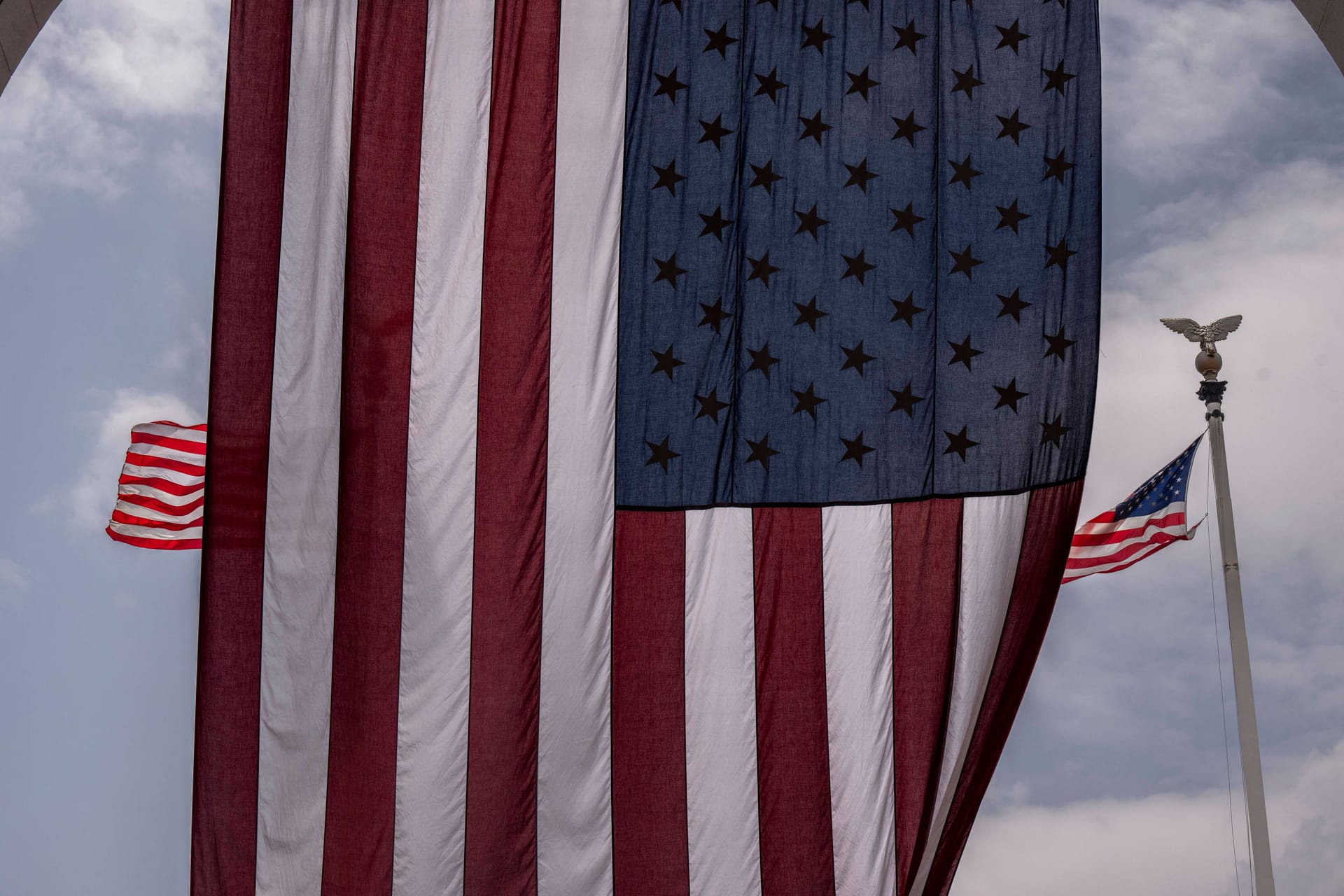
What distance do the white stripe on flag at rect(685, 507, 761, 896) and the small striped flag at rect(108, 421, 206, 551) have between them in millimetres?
3916

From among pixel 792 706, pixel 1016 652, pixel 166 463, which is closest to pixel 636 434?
pixel 792 706

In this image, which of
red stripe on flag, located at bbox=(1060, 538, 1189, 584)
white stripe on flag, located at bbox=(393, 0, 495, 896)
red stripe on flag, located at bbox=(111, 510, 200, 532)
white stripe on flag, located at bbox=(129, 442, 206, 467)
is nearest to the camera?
white stripe on flag, located at bbox=(393, 0, 495, 896)

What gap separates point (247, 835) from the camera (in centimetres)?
701

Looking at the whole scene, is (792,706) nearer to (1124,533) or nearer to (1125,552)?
(1125,552)

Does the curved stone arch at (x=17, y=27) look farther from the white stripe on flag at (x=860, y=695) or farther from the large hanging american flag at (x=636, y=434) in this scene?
the white stripe on flag at (x=860, y=695)

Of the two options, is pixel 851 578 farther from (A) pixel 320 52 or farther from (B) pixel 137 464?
(B) pixel 137 464

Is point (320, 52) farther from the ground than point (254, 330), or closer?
farther from the ground

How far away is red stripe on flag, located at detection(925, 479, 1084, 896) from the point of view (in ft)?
23.7

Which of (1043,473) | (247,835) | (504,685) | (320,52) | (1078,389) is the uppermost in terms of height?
(320,52)

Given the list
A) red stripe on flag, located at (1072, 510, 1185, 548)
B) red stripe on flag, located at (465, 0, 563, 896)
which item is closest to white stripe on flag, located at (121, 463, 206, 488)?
red stripe on flag, located at (465, 0, 563, 896)

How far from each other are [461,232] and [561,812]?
341 cm

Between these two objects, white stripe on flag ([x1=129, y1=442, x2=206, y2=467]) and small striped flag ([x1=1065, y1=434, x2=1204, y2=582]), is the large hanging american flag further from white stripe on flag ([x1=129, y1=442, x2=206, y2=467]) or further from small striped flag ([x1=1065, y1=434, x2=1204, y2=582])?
small striped flag ([x1=1065, y1=434, x2=1204, y2=582])

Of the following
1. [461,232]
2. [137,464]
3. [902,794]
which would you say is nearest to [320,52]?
[461,232]

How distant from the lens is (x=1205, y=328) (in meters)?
15.2
